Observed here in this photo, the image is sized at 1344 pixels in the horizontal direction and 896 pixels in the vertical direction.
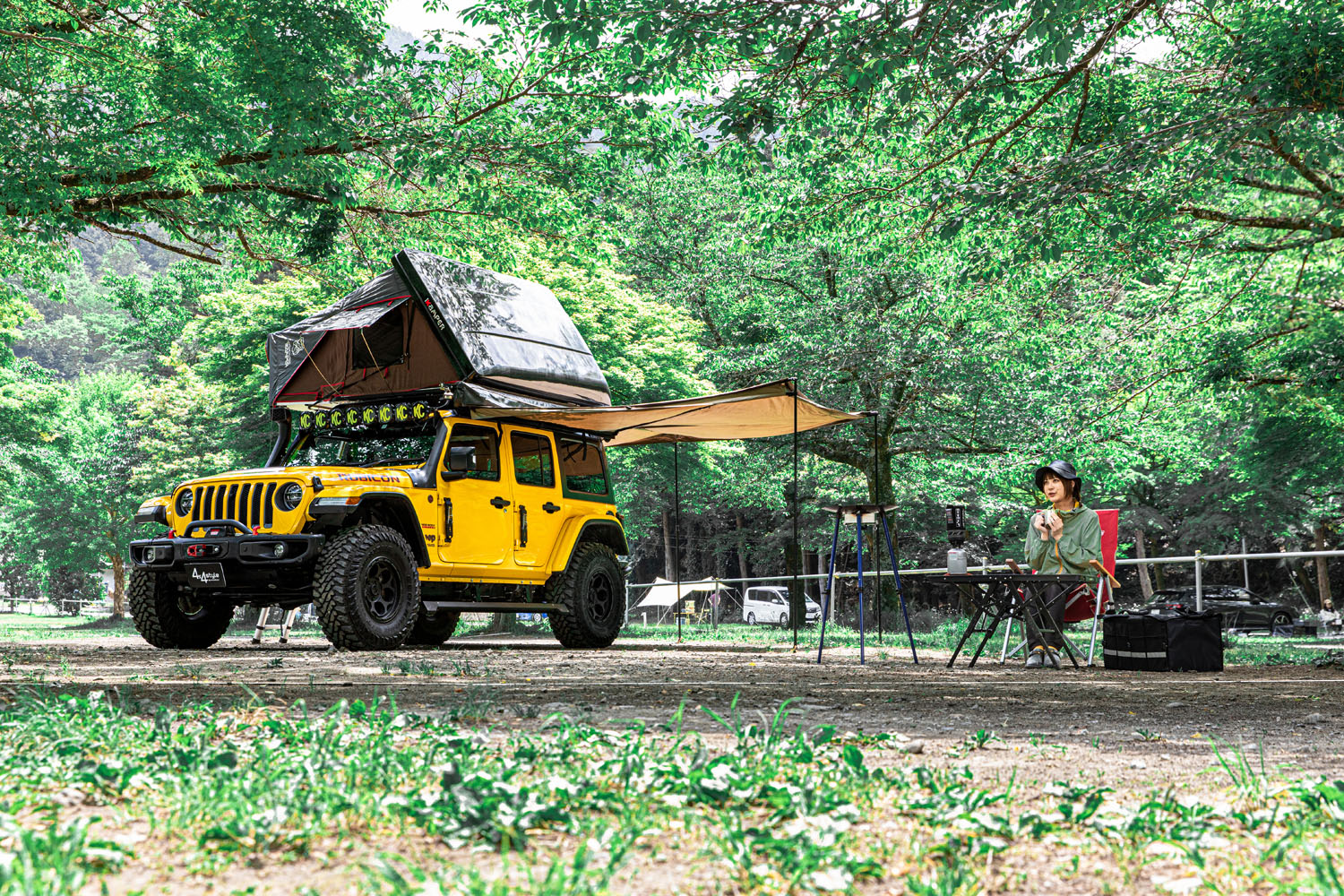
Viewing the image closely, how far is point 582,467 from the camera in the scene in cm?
1212

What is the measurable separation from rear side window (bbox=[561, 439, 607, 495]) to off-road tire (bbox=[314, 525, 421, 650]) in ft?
8.68

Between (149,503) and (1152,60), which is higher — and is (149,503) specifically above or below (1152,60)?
below

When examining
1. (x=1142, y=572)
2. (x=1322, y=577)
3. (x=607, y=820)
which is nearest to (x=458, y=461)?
(x=607, y=820)

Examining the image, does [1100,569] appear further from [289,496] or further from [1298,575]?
[1298,575]

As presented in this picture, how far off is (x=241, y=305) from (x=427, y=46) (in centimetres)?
1040

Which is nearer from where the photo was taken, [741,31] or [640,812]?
[640,812]

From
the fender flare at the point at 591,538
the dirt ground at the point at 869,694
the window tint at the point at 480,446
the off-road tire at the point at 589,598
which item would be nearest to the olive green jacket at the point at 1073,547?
the dirt ground at the point at 869,694

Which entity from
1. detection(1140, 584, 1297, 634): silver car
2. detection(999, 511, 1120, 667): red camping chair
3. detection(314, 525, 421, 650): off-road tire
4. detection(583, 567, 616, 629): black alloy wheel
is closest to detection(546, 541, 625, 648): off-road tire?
detection(583, 567, 616, 629): black alloy wheel

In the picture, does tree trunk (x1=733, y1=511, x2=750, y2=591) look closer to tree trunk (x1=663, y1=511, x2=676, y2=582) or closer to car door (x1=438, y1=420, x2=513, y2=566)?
tree trunk (x1=663, y1=511, x2=676, y2=582)

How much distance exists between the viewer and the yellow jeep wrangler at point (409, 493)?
29.8 feet

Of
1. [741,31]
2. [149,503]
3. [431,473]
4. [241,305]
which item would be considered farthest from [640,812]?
[241,305]

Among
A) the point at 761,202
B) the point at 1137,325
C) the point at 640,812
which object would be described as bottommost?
the point at 640,812

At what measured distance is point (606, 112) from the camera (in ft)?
38.4

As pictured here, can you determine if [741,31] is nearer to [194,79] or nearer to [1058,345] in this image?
[194,79]
